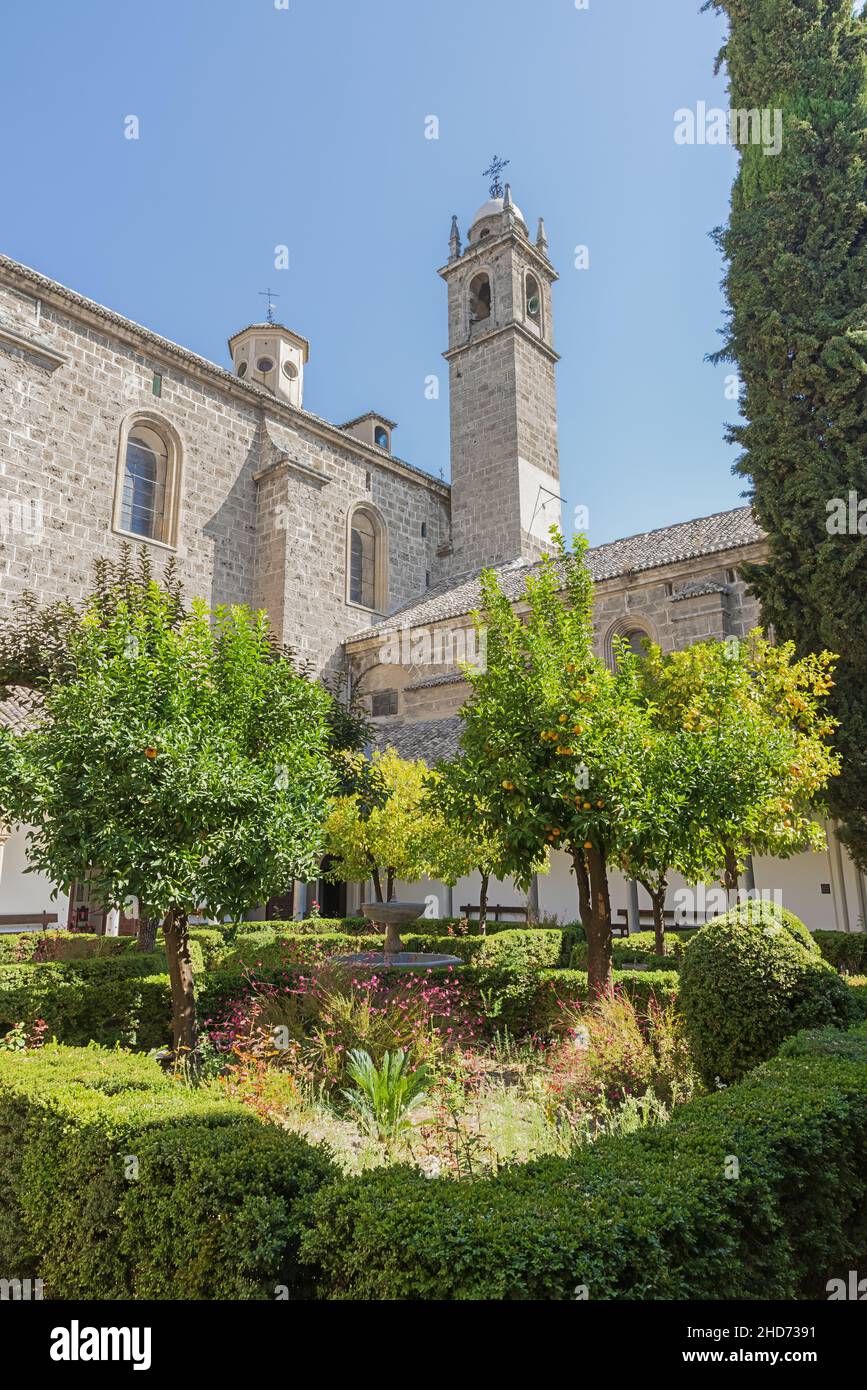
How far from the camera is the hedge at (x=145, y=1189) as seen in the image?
3.12m

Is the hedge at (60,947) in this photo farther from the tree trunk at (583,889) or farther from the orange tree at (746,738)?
the orange tree at (746,738)

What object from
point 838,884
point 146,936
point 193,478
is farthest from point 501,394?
point 146,936

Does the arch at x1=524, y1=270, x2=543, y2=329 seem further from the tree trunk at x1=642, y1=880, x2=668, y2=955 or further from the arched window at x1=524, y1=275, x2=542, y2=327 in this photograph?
the tree trunk at x1=642, y1=880, x2=668, y2=955

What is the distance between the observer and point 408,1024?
7.11 m

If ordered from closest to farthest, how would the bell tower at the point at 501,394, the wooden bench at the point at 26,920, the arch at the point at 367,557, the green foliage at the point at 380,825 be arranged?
1. the green foliage at the point at 380,825
2. the wooden bench at the point at 26,920
3. the arch at the point at 367,557
4. the bell tower at the point at 501,394

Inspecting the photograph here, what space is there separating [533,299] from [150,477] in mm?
16679

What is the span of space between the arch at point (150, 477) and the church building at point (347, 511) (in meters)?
0.05

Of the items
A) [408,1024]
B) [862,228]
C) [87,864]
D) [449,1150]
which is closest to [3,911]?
[87,864]

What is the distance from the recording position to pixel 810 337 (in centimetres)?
1215

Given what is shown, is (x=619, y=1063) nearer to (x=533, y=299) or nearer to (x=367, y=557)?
(x=367, y=557)

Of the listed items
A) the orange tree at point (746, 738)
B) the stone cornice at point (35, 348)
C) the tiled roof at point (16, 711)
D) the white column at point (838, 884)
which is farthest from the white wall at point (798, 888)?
the stone cornice at point (35, 348)

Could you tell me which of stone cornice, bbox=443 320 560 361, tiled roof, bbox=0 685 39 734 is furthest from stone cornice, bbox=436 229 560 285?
tiled roof, bbox=0 685 39 734

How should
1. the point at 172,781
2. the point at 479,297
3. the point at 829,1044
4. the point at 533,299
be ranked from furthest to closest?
the point at 479,297
the point at 533,299
the point at 172,781
the point at 829,1044
